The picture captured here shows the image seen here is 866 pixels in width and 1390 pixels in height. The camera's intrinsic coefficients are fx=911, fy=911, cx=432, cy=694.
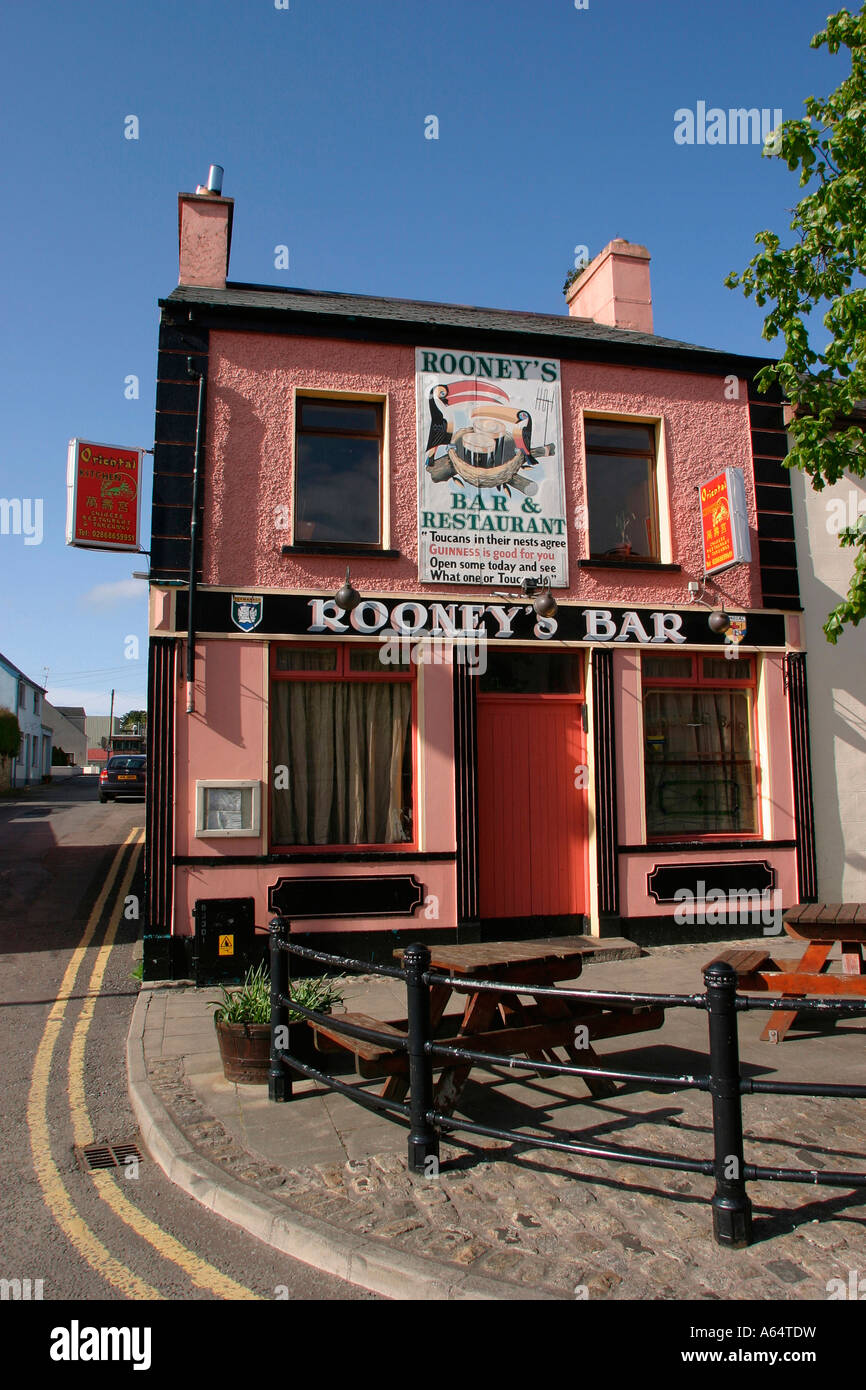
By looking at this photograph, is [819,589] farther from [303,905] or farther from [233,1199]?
[233,1199]

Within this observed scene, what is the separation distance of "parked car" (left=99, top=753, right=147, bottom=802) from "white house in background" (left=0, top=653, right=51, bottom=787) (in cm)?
1827

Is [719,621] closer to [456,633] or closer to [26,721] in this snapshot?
[456,633]

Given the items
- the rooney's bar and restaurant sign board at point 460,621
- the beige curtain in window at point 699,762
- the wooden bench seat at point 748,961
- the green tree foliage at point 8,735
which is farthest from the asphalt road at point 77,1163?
the green tree foliage at point 8,735

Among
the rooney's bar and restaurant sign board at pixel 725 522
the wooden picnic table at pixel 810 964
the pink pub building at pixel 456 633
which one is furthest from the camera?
the rooney's bar and restaurant sign board at pixel 725 522

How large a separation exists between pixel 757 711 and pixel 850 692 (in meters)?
1.24

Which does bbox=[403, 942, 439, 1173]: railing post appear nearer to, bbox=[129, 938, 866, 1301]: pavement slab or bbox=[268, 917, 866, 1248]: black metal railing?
bbox=[268, 917, 866, 1248]: black metal railing

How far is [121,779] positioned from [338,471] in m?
19.1

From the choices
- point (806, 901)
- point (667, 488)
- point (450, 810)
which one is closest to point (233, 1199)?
point (450, 810)

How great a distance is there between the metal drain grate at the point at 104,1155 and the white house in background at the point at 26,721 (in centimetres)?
4103

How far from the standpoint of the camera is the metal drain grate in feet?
15.9

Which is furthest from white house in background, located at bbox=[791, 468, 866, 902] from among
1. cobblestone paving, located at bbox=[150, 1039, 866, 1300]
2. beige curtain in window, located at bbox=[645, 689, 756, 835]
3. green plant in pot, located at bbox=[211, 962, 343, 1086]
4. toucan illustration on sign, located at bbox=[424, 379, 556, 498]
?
green plant in pot, located at bbox=[211, 962, 343, 1086]

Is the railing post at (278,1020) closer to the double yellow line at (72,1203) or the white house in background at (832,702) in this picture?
the double yellow line at (72,1203)

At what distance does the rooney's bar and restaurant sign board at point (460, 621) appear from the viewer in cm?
908

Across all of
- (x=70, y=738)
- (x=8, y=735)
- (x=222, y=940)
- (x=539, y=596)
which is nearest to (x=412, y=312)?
(x=539, y=596)
